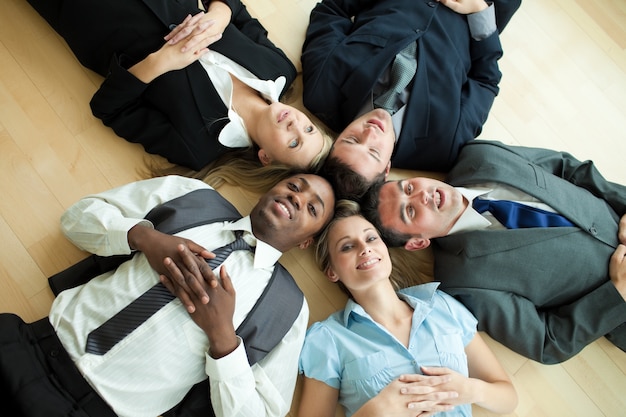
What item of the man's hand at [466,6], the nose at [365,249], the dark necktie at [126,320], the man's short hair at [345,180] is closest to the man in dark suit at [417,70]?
the man's hand at [466,6]

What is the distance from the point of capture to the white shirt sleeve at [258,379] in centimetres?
117

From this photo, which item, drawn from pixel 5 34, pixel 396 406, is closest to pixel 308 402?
pixel 396 406

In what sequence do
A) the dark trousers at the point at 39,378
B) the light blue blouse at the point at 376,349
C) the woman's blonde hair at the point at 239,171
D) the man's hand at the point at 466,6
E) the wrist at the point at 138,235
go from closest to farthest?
the dark trousers at the point at 39,378, the wrist at the point at 138,235, the light blue blouse at the point at 376,349, the woman's blonde hair at the point at 239,171, the man's hand at the point at 466,6

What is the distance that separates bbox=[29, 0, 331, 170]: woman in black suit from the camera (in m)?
1.43

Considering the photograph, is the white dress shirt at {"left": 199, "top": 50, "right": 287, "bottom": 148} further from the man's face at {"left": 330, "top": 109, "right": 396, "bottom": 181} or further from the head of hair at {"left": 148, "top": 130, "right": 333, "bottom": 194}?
the man's face at {"left": 330, "top": 109, "right": 396, "bottom": 181}

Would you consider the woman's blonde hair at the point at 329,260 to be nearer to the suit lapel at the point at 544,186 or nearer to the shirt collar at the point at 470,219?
the shirt collar at the point at 470,219

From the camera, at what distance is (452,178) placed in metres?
1.58

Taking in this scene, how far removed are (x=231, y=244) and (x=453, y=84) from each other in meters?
0.93

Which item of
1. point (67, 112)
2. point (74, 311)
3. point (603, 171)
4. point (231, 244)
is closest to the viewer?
point (74, 311)

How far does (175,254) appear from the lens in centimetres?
118

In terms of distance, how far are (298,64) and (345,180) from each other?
59 centimetres

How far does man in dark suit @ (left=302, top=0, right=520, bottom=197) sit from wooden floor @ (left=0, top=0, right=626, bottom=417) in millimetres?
181

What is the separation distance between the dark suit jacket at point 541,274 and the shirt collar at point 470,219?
3 cm

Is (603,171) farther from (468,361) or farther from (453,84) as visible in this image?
(468,361)
